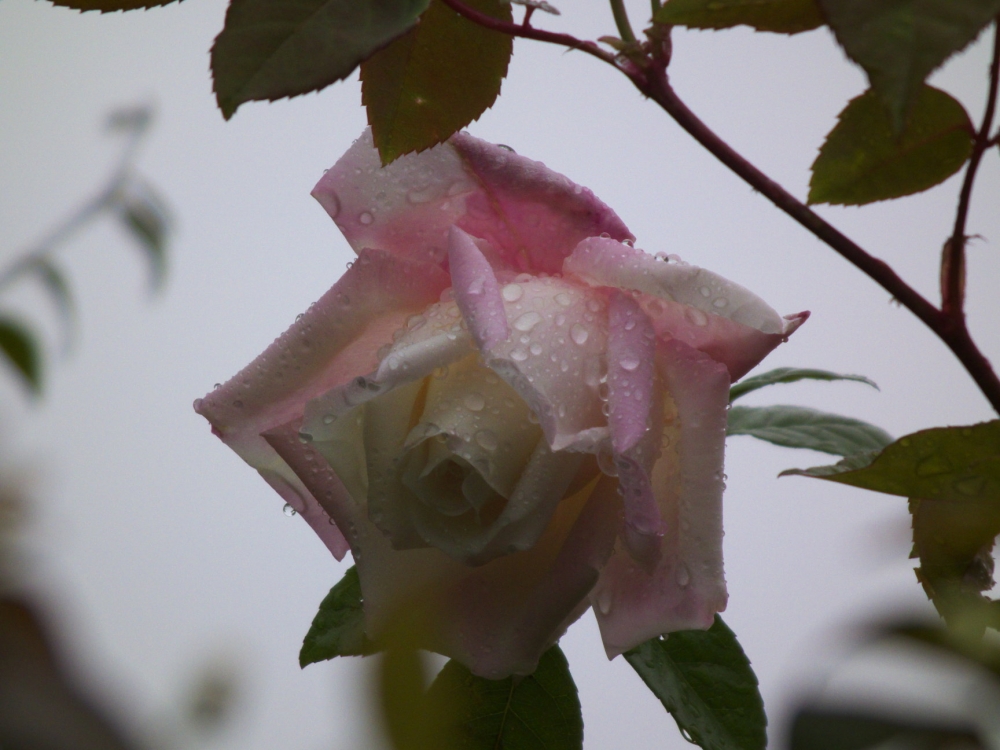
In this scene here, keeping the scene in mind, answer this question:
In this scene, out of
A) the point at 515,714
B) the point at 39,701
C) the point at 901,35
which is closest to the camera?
the point at 39,701

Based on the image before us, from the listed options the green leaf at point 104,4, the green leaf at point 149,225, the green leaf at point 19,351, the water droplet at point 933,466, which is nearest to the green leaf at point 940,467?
the water droplet at point 933,466

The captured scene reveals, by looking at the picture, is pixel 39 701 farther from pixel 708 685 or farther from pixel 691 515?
pixel 708 685

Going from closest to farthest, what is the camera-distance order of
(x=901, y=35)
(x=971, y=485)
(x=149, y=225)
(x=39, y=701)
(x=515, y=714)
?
(x=39, y=701), (x=901, y=35), (x=971, y=485), (x=515, y=714), (x=149, y=225)

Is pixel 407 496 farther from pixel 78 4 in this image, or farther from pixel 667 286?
pixel 78 4

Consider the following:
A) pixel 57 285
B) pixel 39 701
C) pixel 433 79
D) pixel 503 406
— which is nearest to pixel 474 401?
pixel 503 406

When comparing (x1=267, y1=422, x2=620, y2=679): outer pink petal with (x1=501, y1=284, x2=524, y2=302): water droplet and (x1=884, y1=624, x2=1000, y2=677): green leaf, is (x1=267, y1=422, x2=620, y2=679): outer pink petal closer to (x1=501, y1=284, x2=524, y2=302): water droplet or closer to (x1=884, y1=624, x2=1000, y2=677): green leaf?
(x1=501, y1=284, x2=524, y2=302): water droplet

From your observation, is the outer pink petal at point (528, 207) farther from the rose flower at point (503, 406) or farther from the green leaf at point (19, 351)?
the green leaf at point (19, 351)
